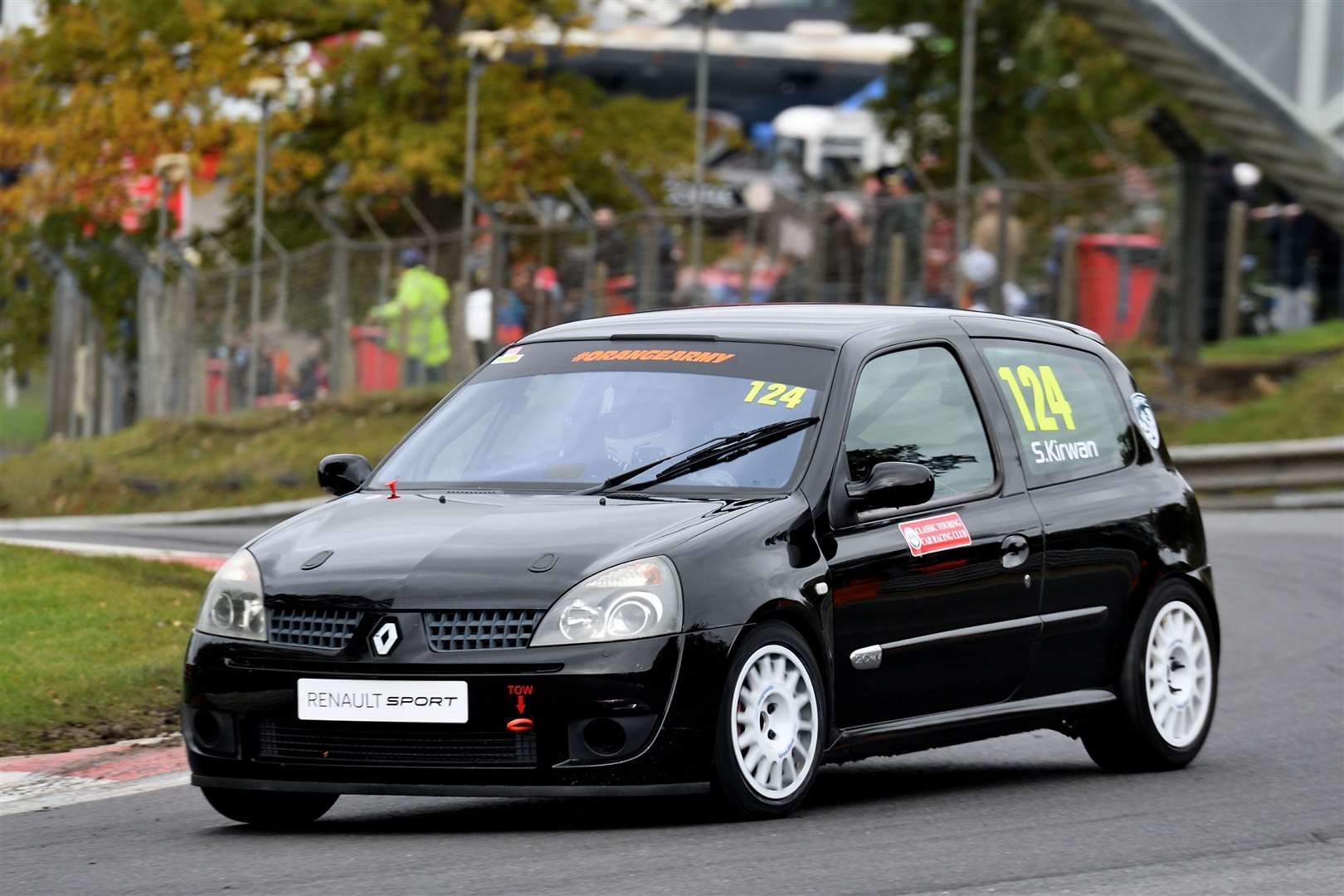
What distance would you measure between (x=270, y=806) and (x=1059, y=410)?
123 inches

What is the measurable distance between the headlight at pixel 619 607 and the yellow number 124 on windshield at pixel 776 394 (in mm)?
1036

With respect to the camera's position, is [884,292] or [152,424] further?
[152,424]

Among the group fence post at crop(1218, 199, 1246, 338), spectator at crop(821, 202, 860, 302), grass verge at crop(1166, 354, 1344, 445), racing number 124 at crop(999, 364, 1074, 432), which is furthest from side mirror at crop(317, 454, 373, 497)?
spectator at crop(821, 202, 860, 302)

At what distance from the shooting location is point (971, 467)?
829cm

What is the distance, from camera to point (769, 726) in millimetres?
7160

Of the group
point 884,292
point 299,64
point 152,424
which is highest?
point 299,64

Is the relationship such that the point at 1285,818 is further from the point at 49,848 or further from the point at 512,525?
the point at 49,848

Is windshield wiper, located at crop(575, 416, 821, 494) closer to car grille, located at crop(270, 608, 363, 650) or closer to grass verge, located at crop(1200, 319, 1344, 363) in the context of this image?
car grille, located at crop(270, 608, 363, 650)

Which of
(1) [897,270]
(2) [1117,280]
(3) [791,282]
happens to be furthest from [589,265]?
(2) [1117,280]

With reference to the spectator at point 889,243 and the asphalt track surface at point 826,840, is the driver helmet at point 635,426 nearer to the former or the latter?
the asphalt track surface at point 826,840

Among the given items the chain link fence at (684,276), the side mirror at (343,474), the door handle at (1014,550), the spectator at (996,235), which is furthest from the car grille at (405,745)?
the spectator at (996,235)

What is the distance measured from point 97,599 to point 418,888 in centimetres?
628

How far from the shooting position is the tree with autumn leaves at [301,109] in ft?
125

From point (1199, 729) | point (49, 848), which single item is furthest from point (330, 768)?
point (1199, 729)
